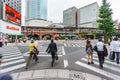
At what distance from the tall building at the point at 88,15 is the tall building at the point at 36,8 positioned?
25.7 meters

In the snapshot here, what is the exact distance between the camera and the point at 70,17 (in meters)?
129

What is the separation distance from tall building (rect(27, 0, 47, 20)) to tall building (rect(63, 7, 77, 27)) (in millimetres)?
16824

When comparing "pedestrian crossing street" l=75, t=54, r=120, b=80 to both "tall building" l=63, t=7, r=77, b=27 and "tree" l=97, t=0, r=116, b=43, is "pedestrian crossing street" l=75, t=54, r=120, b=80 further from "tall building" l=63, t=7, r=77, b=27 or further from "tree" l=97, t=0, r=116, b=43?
"tall building" l=63, t=7, r=77, b=27

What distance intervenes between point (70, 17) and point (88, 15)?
18.7 meters

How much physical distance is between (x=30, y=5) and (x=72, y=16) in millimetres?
36327

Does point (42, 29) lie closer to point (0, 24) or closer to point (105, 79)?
point (0, 24)

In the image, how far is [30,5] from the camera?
10162 cm

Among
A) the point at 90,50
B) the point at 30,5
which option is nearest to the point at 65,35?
the point at 30,5

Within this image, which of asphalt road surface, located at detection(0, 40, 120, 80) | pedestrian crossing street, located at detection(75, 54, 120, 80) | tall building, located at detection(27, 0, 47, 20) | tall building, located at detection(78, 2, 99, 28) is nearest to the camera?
pedestrian crossing street, located at detection(75, 54, 120, 80)

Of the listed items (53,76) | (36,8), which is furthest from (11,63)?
(36,8)

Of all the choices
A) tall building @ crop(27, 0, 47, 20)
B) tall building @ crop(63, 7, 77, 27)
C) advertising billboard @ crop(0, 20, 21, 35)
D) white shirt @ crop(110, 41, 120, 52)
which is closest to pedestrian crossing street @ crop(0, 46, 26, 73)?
white shirt @ crop(110, 41, 120, 52)

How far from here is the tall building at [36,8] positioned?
101 metres

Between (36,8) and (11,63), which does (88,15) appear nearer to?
(36,8)

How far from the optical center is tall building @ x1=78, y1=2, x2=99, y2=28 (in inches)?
4190
